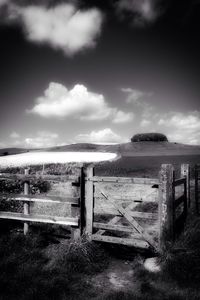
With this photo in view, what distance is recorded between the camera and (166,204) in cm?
606

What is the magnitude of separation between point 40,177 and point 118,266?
126 inches

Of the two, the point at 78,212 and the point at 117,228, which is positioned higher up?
the point at 78,212

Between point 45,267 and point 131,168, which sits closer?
point 45,267

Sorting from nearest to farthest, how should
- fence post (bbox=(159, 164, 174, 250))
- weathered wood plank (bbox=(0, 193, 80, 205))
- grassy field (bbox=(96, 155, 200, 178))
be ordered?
1. fence post (bbox=(159, 164, 174, 250))
2. weathered wood plank (bbox=(0, 193, 80, 205))
3. grassy field (bbox=(96, 155, 200, 178))

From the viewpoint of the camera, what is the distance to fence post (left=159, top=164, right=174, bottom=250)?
6.01 metres

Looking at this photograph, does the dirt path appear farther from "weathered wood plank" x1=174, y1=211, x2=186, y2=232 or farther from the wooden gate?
"weathered wood plank" x1=174, y1=211, x2=186, y2=232

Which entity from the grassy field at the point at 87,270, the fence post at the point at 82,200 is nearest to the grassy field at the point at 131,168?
the fence post at the point at 82,200

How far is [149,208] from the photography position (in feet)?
38.7

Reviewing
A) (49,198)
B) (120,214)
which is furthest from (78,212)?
(120,214)

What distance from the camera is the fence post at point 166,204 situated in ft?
19.7

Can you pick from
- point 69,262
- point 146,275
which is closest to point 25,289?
point 69,262

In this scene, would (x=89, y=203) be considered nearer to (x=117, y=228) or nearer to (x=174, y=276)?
(x=117, y=228)

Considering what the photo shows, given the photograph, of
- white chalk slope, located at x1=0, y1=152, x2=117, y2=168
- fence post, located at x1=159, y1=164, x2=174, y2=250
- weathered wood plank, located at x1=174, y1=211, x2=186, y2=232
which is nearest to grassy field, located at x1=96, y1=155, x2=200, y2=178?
white chalk slope, located at x1=0, y1=152, x2=117, y2=168

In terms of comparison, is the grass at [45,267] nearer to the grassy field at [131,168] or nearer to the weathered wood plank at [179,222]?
the weathered wood plank at [179,222]
